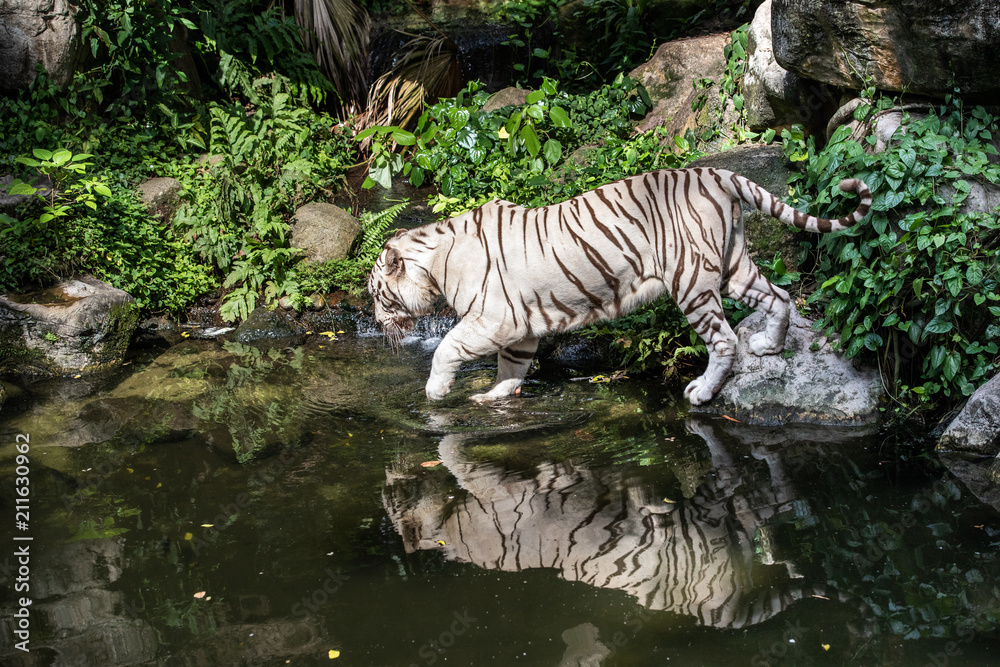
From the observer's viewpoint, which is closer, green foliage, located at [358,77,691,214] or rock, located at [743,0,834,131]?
rock, located at [743,0,834,131]

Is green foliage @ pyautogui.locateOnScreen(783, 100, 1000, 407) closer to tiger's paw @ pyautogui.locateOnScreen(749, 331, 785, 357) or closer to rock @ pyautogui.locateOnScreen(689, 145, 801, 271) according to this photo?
tiger's paw @ pyautogui.locateOnScreen(749, 331, 785, 357)

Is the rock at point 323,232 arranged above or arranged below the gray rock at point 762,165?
below

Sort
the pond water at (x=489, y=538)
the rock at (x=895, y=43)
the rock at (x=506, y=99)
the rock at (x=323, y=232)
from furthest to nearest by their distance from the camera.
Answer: the rock at (x=506, y=99) < the rock at (x=323, y=232) < the rock at (x=895, y=43) < the pond water at (x=489, y=538)

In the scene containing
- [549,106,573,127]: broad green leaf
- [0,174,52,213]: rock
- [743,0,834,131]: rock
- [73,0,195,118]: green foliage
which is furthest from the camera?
[73,0,195,118]: green foliage

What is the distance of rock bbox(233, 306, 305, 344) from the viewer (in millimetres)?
7371

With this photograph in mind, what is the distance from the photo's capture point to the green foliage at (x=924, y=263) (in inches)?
178

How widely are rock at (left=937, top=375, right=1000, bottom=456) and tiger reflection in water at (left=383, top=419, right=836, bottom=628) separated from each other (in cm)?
96

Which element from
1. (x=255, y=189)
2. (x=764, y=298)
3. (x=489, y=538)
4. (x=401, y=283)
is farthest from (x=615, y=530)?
(x=255, y=189)

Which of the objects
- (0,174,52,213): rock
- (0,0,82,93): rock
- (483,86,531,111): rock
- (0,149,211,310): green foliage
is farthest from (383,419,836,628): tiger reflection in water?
(0,0,82,93): rock

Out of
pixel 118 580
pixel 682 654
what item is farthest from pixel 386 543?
pixel 682 654

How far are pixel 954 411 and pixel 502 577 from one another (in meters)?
2.97

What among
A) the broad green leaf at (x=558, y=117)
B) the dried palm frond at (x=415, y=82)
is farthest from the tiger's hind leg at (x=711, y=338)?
the dried palm frond at (x=415, y=82)

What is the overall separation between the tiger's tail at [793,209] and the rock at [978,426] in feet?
3.86

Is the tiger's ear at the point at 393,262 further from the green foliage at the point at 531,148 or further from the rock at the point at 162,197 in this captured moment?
the rock at the point at 162,197
